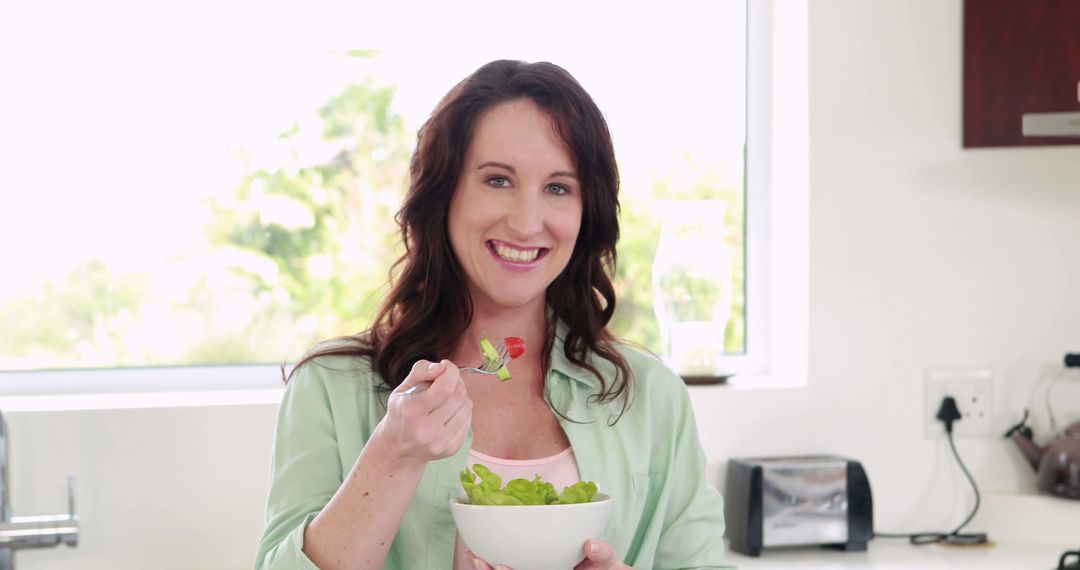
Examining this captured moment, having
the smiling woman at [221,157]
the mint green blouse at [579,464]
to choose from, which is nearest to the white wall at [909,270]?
the smiling woman at [221,157]

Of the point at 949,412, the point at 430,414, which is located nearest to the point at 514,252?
the point at 430,414

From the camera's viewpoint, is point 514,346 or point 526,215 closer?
point 514,346

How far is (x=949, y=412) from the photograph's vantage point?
2363mm

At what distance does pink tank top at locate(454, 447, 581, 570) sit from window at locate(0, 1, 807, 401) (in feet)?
2.86

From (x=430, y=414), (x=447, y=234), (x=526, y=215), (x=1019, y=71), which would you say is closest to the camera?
(x=430, y=414)

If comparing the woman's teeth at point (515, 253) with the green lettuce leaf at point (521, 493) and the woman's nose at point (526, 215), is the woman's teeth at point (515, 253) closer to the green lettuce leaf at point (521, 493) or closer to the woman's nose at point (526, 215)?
the woman's nose at point (526, 215)

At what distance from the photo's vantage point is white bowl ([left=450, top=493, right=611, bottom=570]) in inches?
49.1

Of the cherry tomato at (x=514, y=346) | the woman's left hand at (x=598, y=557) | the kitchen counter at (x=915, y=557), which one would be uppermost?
the cherry tomato at (x=514, y=346)

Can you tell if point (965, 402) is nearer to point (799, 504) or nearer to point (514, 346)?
point (799, 504)

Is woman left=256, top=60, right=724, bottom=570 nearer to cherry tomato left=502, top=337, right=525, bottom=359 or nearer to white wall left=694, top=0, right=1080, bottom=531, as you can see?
cherry tomato left=502, top=337, right=525, bottom=359

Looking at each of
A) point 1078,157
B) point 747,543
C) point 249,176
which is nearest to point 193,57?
point 249,176

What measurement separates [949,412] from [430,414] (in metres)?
1.43

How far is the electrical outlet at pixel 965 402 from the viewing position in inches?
93.5

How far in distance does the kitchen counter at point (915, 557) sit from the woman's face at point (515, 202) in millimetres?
840
